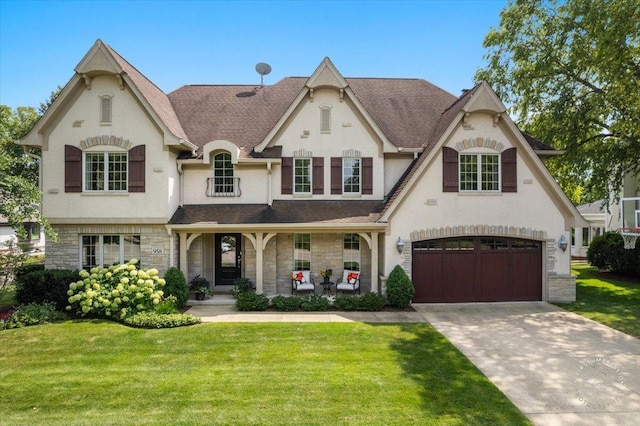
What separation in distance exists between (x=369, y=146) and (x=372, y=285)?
5654 mm

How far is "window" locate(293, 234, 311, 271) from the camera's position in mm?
15023

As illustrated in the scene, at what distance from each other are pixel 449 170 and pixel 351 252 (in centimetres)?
496

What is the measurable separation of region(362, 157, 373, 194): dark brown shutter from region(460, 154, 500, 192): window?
138 inches

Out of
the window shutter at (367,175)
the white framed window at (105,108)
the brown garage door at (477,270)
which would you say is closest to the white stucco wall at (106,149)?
the white framed window at (105,108)

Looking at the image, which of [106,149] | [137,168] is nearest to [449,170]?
[137,168]

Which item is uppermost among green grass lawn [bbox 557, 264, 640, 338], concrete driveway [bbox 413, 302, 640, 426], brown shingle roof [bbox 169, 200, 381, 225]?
brown shingle roof [bbox 169, 200, 381, 225]

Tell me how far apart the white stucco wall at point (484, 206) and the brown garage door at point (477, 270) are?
0.64 meters

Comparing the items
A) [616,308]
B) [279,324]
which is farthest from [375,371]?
[616,308]

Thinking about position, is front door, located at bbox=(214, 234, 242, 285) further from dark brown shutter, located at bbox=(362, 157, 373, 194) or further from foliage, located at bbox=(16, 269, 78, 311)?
dark brown shutter, located at bbox=(362, 157, 373, 194)

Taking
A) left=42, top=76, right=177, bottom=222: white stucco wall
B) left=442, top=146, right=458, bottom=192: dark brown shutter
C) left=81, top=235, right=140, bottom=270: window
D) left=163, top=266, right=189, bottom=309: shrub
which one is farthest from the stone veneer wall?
left=442, top=146, right=458, bottom=192: dark brown shutter

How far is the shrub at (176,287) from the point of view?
43.1 feet

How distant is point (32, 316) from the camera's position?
11344 mm

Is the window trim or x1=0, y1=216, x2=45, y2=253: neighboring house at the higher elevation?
the window trim

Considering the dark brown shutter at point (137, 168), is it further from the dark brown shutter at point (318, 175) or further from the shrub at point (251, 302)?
the dark brown shutter at point (318, 175)
